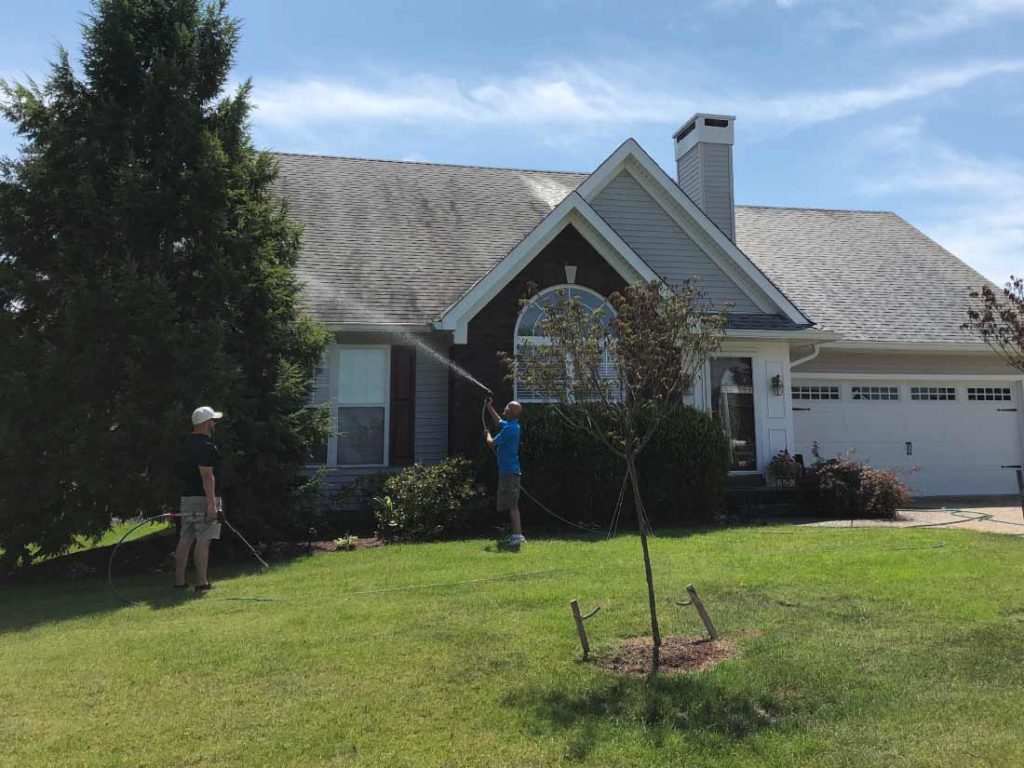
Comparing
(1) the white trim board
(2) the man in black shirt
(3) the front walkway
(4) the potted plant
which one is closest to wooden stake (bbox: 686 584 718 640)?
(2) the man in black shirt

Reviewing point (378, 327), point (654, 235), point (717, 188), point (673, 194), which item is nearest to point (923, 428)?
point (717, 188)

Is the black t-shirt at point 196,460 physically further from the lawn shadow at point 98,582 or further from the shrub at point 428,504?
the shrub at point 428,504

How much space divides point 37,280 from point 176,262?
1.51 m

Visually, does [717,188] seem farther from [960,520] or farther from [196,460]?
[196,460]

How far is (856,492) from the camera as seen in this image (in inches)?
468

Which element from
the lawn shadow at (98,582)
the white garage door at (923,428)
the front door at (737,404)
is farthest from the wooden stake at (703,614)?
the white garage door at (923,428)

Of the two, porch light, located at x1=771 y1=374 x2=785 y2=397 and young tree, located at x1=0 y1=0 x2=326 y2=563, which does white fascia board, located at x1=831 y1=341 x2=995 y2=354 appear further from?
young tree, located at x1=0 y1=0 x2=326 y2=563

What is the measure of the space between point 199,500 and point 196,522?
8.5 inches

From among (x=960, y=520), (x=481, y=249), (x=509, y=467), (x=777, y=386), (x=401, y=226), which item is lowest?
(x=960, y=520)

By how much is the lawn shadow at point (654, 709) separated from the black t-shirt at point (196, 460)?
442cm

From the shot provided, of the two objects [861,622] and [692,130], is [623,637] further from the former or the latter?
[692,130]

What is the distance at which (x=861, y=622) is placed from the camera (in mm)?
5480

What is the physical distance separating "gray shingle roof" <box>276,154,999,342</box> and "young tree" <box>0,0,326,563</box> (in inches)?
95.2

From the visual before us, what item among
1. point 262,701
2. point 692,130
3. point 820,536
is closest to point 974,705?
point 262,701
